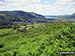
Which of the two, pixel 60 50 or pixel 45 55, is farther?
pixel 60 50

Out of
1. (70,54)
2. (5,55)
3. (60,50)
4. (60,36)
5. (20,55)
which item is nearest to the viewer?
(70,54)

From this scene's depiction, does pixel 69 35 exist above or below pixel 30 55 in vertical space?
above

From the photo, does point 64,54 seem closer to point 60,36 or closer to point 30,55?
point 30,55

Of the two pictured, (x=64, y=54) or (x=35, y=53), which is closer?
(x=64, y=54)

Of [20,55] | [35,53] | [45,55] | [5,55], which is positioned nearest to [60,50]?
[45,55]

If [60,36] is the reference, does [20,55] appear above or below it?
below

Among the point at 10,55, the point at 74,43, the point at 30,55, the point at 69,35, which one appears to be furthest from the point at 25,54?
the point at 69,35

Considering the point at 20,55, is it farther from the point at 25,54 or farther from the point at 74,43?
the point at 74,43

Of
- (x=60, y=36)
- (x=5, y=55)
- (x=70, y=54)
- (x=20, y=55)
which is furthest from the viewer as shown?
(x=60, y=36)

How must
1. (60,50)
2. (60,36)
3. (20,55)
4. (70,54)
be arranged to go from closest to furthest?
1. (70,54)
2. (60,50)
3. (20,55)
4. (60,36)
